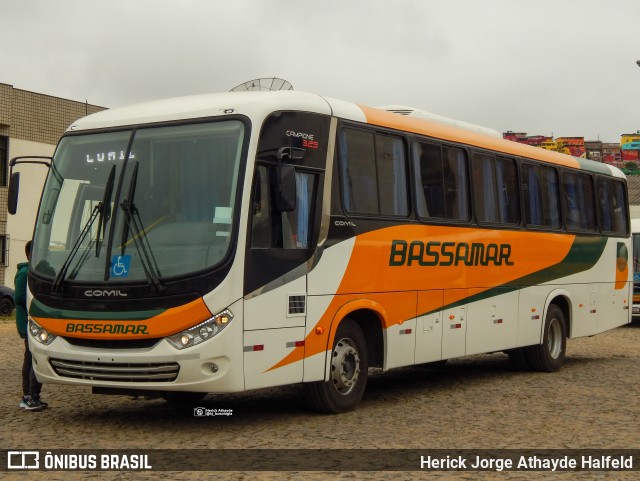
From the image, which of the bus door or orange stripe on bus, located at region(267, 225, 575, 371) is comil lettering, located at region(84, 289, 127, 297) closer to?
the bus door

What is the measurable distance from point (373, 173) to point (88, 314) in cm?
356

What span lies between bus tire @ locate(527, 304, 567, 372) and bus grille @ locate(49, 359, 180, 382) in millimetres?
7960

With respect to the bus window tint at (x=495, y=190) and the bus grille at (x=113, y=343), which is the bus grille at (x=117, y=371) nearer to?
the bus grille at (x=113, y=343)

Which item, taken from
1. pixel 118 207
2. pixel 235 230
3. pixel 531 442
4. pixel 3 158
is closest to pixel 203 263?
pixel 235 230

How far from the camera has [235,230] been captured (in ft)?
31.3

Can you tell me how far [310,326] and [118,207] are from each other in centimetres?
217

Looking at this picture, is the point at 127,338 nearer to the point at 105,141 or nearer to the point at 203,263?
the point at 203,263

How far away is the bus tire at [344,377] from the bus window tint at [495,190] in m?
3.41

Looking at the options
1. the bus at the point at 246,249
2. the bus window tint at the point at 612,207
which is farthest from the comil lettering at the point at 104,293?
the bus window tint at the point at 612,207

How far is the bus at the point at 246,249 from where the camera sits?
945 cm

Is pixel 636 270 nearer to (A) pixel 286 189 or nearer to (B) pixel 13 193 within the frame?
(A) pixel 286 189

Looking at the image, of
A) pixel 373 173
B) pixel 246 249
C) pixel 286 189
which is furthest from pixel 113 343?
pixel 373 173

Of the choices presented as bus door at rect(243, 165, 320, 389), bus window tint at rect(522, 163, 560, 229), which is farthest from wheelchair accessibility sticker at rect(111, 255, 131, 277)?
bus window tint at rect(522, 163, 560, 229)

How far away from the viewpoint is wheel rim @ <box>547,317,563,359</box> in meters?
16.2
